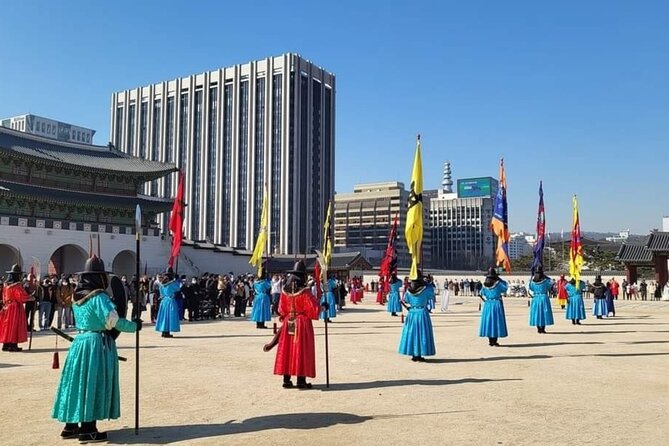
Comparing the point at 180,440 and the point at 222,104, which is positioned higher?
the point at 222,104

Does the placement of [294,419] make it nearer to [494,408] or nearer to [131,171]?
[494,408]

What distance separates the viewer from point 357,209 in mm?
123938

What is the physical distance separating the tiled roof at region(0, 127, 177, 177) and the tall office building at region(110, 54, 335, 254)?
132 feet

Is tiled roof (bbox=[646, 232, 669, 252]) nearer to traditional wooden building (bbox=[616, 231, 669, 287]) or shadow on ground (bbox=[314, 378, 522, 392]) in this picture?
traditional wooden building (bbox=[616, 231, 669, 287])

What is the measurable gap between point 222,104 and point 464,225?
202ft

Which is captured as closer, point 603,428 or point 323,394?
point 603,428

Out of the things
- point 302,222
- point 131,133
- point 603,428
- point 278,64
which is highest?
point 278,64

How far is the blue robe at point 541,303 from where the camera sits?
52.8ft

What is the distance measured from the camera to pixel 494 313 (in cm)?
1355

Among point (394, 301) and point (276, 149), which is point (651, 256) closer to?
point (394, 301)

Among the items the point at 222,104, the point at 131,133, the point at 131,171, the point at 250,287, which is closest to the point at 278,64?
the point at 222,104

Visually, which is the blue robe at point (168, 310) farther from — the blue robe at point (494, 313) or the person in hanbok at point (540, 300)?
the person in hanbok at point (540, 300)

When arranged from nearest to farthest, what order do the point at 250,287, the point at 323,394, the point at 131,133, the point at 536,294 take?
the point at 323,394 < the point at 536,294 < the point at 250,287 < the point at 131,133

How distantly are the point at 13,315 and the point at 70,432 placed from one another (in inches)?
304
